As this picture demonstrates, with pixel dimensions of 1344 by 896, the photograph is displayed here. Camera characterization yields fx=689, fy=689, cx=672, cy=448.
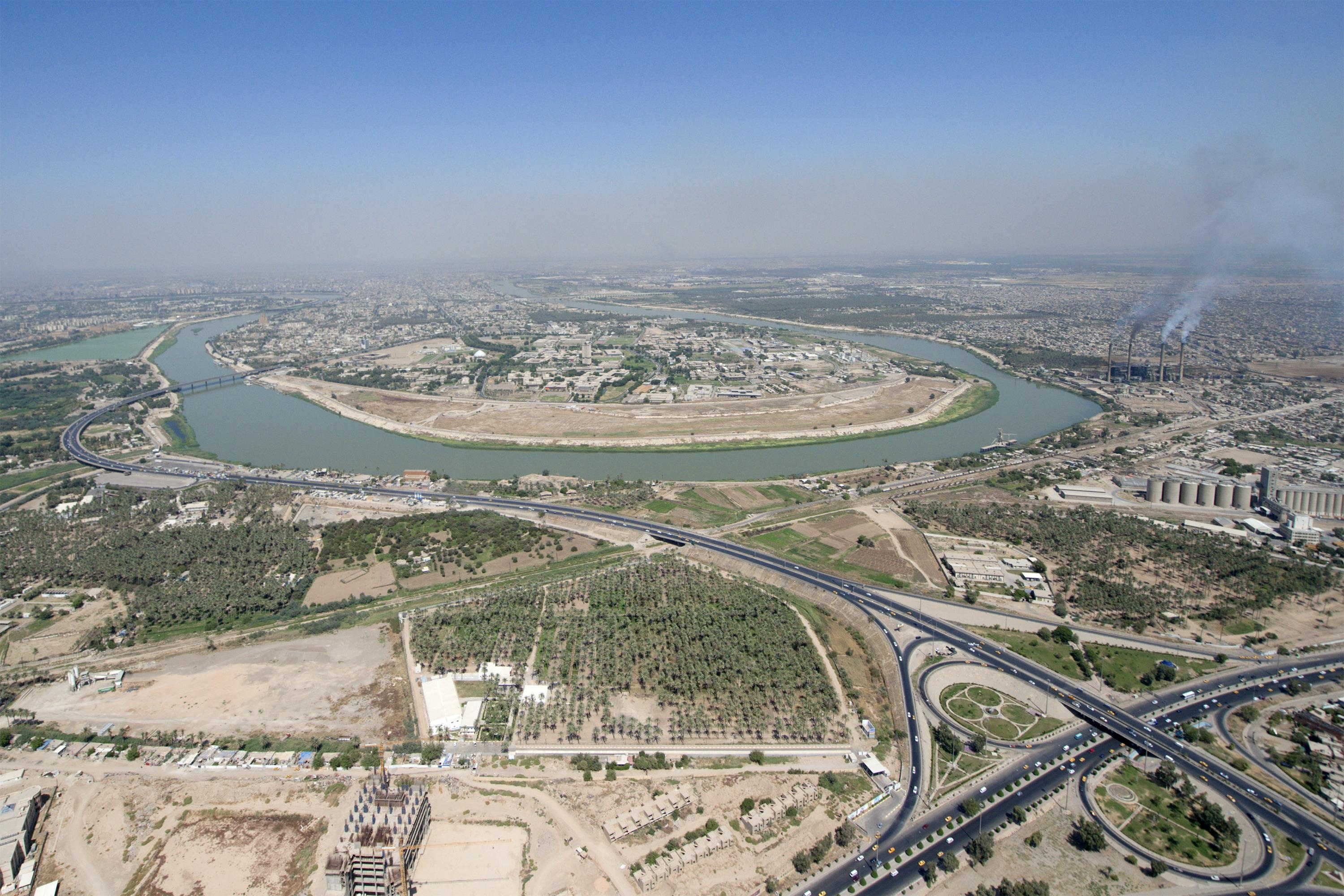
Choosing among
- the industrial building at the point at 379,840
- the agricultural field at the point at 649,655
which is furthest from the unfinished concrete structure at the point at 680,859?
the industrial building at the point at 379,840

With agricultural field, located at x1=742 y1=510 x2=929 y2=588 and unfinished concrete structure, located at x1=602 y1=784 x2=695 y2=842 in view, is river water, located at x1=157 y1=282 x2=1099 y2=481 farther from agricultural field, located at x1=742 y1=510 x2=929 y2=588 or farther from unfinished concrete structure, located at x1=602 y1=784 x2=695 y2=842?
unfinished concrete structure, located at x1=602 y1=784 x2=695 y2=842

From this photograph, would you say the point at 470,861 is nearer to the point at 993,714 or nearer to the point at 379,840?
the point at 379,840

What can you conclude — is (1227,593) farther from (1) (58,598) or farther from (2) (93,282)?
(2) (93,282)

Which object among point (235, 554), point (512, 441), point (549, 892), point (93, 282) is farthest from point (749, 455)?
Result: point (93, 282)

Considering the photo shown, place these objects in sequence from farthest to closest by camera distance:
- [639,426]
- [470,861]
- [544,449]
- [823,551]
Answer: [639,426] < [544,449] < [823,551] < [470,861]

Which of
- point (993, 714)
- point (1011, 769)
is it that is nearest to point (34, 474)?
point (993, 714)
